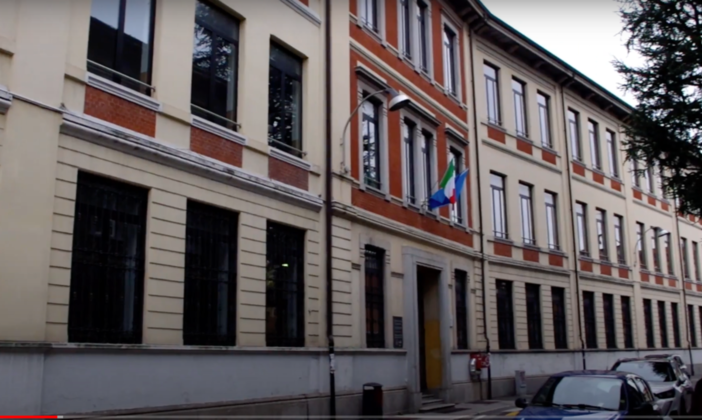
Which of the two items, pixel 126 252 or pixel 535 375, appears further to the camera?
pixel 535 375

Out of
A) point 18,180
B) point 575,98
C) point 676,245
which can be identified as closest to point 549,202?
point 575,98

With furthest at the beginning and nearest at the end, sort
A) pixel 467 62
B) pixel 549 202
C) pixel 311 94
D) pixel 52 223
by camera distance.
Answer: pixel 549 202 → pixel 467 62 → pixel 311 94 → pixel 52 223

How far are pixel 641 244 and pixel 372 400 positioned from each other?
2654 centimetres

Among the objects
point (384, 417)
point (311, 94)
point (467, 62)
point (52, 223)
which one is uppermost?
point (467, 62)

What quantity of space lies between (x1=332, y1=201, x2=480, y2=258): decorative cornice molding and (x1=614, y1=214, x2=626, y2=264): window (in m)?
13.9

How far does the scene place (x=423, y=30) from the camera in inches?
932

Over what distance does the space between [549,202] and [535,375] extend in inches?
302

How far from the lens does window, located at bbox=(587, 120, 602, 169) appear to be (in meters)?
35.1

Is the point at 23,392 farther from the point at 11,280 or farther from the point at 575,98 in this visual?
the point at 575,98

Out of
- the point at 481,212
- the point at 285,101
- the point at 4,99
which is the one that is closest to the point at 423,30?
the point at 481,212

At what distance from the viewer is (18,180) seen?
10062 millimetres

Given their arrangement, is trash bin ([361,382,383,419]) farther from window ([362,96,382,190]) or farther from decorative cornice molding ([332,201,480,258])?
window ([362,96,382,190])

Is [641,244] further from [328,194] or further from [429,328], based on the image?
[328,194]

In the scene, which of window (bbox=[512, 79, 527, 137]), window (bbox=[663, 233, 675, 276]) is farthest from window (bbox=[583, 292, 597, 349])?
window (bbox=[663, 233, 675, 276])
